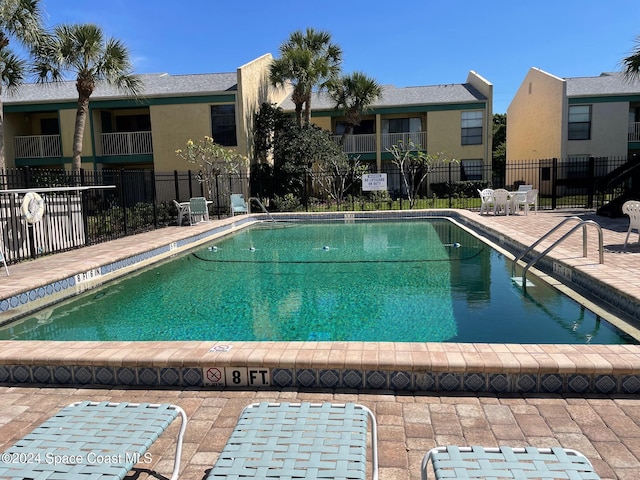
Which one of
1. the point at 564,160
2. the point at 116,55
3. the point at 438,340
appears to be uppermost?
the point at 116,55

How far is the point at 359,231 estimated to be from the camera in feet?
47.0

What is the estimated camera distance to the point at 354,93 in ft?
74.6

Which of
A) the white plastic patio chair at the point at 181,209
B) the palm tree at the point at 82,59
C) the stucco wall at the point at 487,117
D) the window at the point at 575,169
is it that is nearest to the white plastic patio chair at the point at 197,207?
the white plastic patio chair at the point at 181,209

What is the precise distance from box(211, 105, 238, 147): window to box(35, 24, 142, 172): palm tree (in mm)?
4377

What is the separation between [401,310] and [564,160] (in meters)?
20.9

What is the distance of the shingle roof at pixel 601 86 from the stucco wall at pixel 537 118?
821 millimetres

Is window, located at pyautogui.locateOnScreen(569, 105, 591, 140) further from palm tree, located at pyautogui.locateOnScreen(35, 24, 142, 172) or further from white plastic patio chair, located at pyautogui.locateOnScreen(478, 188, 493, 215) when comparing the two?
palm tree, located at pyautogui.locateOnScreen(35, 24, 142, 172)

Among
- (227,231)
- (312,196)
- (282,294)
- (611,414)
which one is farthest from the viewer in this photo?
(312,196)

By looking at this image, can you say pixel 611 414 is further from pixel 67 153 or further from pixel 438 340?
pixel 67 153

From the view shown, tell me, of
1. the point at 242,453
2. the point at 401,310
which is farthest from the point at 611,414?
the point at 401,310

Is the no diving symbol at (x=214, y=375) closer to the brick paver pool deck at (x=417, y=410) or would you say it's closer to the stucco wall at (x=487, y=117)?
the brick paver pool deck at (x=417, y=410)

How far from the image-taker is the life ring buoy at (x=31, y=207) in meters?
7.98

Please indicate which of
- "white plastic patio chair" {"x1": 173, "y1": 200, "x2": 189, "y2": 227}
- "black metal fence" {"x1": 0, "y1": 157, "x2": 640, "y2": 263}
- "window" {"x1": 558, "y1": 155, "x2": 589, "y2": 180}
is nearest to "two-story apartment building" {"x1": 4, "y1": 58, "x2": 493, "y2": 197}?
"black metal fence" {"x1": 0, "y1": 157, "x2": 640, "y2": 263}

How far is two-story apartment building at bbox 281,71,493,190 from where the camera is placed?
24031mm
